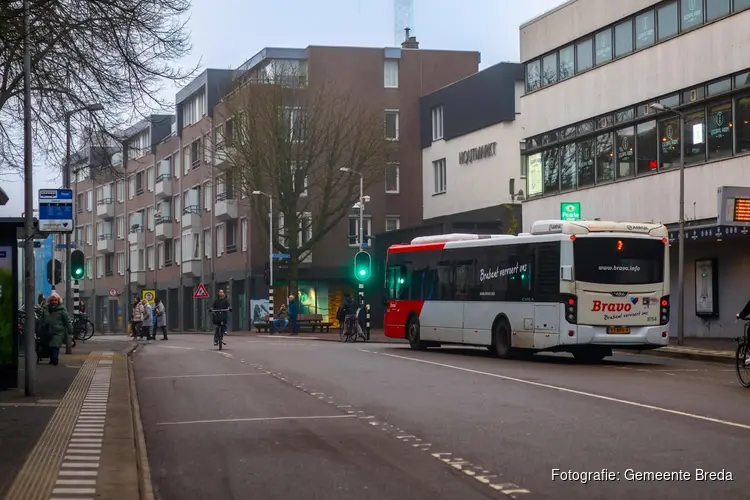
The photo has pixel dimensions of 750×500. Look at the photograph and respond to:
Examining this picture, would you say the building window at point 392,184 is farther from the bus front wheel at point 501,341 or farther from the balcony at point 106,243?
the bus front wheel at point 501,341

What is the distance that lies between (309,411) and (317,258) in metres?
52.9

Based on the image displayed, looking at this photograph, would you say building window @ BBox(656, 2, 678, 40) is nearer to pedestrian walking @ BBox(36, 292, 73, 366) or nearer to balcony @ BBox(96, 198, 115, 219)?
pedestrian walking @ BBox(36, 292, 73, 366)

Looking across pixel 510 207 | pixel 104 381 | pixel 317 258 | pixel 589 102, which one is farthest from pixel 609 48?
pixel 317 258

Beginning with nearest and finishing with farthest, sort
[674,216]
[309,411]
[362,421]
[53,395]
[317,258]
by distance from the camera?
[362,421]
[309,411]
[53,395]
[674,216]
[317,258]

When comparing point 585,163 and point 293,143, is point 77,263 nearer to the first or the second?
point 585,163

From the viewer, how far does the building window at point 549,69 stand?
42.4 m

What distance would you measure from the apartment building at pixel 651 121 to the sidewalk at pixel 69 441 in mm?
19273

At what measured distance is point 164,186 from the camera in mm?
82750

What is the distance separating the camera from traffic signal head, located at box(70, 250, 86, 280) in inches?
1156

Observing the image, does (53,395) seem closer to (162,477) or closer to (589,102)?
(162,477)

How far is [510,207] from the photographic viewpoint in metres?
51.6

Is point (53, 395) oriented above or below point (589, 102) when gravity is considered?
below

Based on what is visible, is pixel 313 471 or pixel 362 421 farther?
pixel 362 421

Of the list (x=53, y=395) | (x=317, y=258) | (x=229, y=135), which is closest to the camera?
(x=53, y=395)
